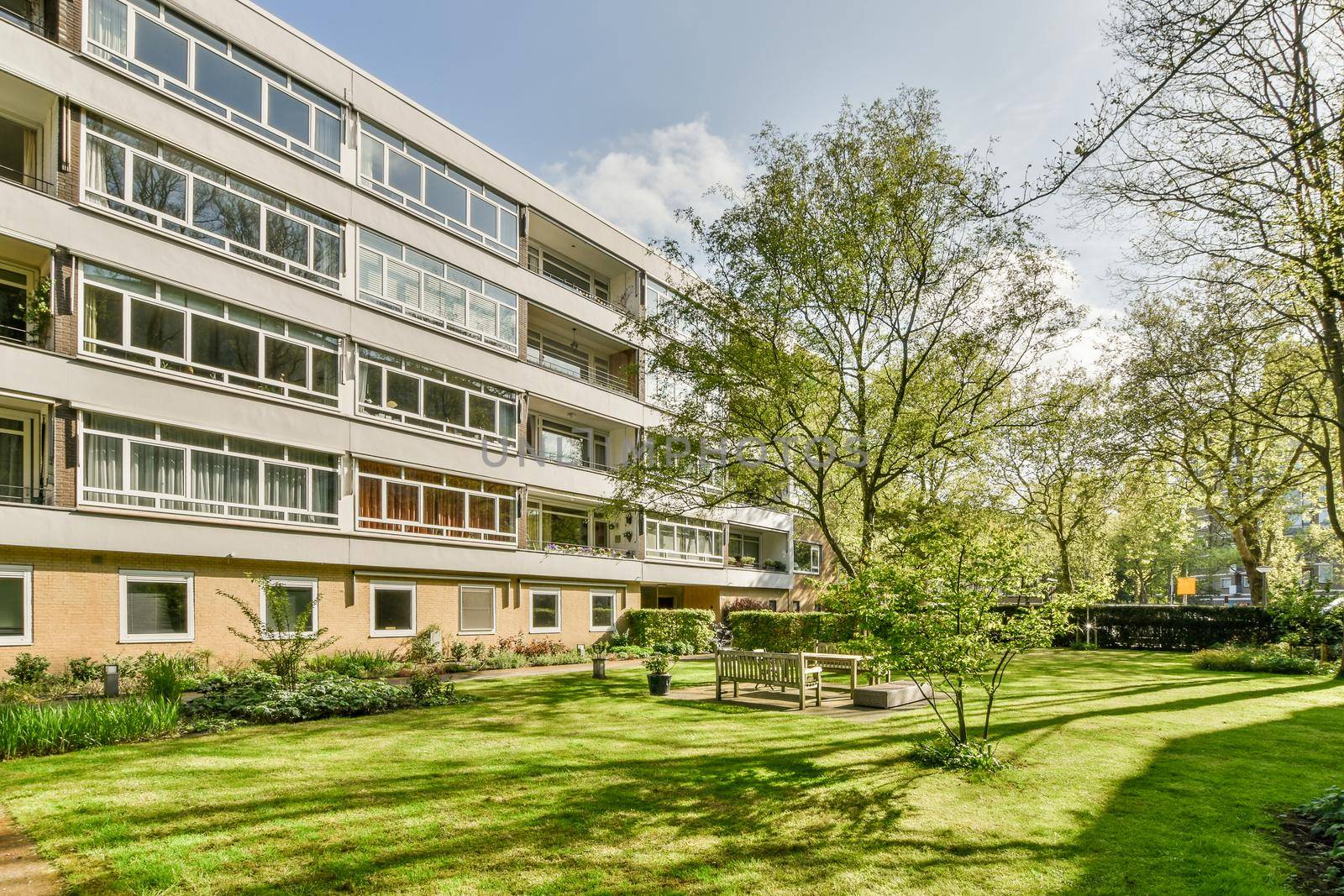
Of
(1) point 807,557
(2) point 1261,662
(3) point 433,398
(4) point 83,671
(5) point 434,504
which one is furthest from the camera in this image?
(1) point 807,557

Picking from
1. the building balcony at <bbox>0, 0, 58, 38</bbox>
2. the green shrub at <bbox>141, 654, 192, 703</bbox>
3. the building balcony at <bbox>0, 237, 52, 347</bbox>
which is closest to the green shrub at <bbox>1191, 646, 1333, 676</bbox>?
the green shrub at <bbox>141, 654, 192, 703</bbox>

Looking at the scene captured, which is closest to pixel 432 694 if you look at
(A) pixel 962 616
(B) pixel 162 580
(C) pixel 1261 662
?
(B) pixel 162 580

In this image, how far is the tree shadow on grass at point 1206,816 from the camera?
627 cm

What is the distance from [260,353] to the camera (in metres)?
20.5

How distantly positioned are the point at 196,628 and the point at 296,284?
9090 mm

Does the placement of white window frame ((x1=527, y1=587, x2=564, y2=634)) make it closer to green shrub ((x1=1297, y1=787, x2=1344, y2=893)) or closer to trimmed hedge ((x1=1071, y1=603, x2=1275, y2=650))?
trimmed hedge ((x1=1071, y1=603, x2=1275, y2=650))

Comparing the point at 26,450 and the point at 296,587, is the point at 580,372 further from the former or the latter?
the point at 26,450

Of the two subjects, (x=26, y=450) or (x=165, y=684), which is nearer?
(x=165, y=684)

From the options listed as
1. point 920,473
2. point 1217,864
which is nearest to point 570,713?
point 1217,864

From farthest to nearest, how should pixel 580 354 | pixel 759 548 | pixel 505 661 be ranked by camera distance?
pixel 759 548
pixel 580 354
pixel 505 661

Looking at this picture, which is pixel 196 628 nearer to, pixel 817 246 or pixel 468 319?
pixel 468 319

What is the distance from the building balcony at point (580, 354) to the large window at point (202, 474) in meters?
9.51

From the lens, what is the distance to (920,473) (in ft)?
68.9

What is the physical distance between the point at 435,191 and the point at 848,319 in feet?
47.3
